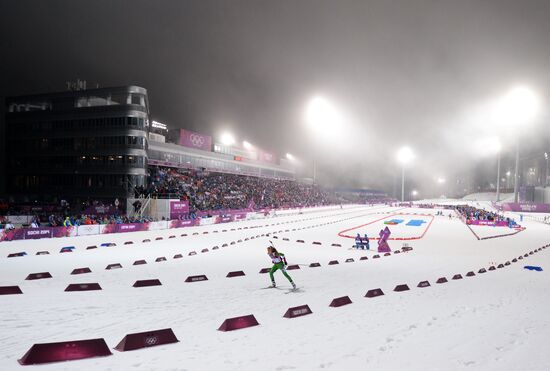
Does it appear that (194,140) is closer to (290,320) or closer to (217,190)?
(217,190)

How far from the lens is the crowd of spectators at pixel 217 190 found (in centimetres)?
5378

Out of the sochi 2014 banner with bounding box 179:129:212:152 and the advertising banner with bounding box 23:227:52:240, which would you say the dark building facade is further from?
the advertising banner with bounding box 23:227:52:240

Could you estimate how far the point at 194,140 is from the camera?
7688cm

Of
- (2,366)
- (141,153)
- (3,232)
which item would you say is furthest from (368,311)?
(141,153)

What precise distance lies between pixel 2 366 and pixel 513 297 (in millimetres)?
14270

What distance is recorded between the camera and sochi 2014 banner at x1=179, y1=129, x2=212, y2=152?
7402 cm

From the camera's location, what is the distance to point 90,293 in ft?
39.7

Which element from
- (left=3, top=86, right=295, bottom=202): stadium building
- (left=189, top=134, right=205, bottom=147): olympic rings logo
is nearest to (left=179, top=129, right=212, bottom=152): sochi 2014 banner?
(left=189, top=134, right=205, bottom=147): olympic rings logo

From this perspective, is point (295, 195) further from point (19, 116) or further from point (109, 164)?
point (19, 116)

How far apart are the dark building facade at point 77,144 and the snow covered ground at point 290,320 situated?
3570 cm

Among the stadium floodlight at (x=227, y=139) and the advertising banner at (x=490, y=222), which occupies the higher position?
the stadium floodlight at (x=227, y=139)

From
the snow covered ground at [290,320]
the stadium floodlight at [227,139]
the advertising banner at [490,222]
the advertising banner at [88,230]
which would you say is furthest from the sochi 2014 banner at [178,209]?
the stadium floodlight at [227,139]

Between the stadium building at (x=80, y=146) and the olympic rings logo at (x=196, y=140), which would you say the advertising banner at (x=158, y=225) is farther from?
the olympic rings logo at (x=196, y=140)

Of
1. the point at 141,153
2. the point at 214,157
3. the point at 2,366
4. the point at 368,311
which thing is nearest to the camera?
the point at 2,366
